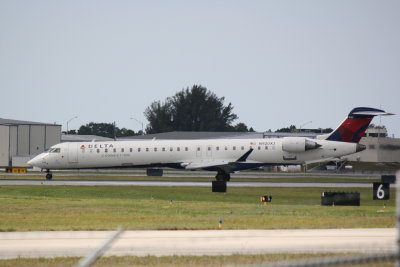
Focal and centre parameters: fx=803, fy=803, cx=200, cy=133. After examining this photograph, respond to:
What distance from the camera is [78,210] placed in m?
31.1

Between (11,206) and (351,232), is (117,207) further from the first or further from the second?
(351,232)

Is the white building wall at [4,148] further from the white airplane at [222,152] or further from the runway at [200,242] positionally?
the runway at [200,242]

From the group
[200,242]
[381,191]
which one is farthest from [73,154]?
[200,242]

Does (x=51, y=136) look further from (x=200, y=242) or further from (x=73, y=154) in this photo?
(x=200, y=242)

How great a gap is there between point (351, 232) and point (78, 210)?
1314 centimetres

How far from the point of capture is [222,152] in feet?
211

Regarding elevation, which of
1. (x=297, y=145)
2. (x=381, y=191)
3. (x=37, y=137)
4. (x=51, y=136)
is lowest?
(x=381, y=191)

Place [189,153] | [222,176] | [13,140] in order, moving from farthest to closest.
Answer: [13,140], [189,153], [222,176]

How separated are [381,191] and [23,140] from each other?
267 ft

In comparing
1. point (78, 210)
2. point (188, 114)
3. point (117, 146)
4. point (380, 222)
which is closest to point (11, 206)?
point (78, 210)

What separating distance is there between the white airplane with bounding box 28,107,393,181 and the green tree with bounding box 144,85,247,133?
10995 centimetres

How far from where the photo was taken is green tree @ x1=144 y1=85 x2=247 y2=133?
584ft

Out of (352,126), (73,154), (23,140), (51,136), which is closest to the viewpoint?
(352,126)

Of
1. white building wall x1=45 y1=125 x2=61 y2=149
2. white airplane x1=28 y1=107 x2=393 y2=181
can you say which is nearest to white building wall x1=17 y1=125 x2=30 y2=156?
white building wall x1=45 y1=125 x2=61 y2=149
